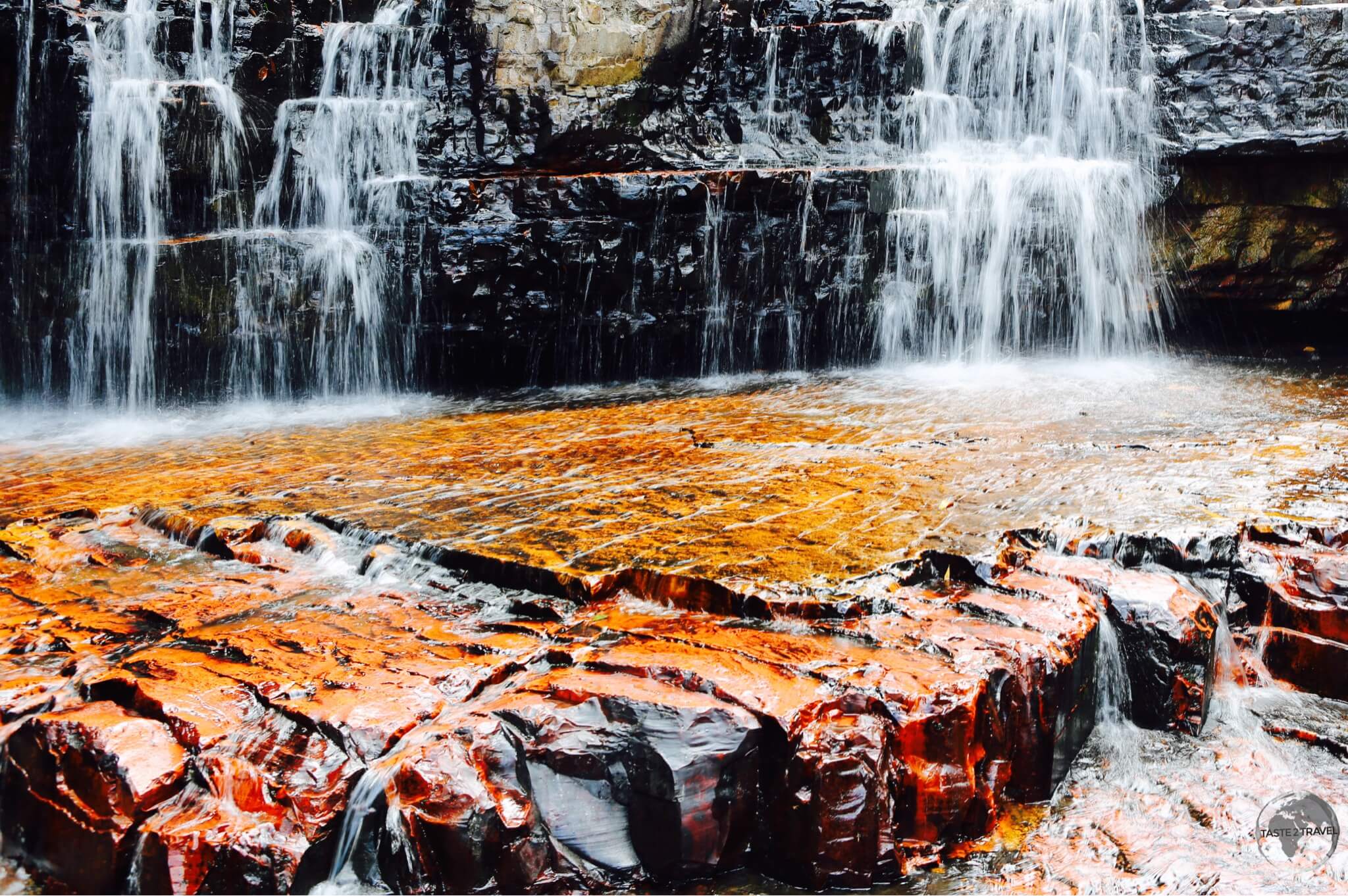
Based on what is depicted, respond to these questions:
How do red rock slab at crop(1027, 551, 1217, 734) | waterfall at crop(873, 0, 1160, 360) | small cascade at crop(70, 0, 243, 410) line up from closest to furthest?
red rock slab at crop(1027, 551, 1217, 734), small cascade at crop(70, 0, 243, 410), waterfall at crop(873, 0, 1160, 360)

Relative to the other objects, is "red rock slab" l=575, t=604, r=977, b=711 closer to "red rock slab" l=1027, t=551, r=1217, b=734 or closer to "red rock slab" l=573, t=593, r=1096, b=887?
"red rock slab" l=573, t=593, r=1096, b=887

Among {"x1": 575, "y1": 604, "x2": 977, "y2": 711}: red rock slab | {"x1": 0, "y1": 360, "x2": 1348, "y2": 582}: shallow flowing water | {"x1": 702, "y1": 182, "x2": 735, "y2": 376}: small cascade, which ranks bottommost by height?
{"x1": 575, "y1": 604, "x2": 977, "y2": 711}: red rock slab

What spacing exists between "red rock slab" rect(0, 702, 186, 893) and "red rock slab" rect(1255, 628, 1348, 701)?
343cm

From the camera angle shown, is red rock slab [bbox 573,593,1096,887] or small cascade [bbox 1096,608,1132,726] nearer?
red rock slab [bbox 573,593,1096,887]

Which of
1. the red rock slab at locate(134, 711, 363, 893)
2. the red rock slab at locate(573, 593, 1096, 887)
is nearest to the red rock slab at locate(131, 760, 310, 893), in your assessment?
the red rock slab at locate(134, 711, 363, 893)

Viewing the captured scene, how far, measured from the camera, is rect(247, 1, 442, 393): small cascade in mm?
7977

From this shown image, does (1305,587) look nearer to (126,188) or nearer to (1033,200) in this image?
(1033,200)

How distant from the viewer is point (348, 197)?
834 centimetres

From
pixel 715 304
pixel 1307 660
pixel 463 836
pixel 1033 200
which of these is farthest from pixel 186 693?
pixel 1033 200

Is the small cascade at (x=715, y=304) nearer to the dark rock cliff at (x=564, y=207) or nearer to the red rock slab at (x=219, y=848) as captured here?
the dark rock cliff at (x=564, y=207)

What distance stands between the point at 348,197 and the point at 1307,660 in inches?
295

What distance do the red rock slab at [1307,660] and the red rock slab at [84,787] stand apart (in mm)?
3428

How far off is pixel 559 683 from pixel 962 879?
1.15m

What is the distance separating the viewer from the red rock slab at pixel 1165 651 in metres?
3.18
